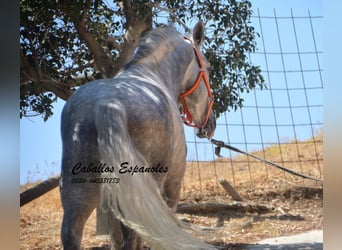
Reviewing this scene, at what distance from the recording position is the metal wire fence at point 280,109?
3020mm

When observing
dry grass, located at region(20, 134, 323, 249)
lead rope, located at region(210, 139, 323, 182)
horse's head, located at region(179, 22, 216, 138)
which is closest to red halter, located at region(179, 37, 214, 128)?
horse's head, located at region(179, 22, 216, 138)

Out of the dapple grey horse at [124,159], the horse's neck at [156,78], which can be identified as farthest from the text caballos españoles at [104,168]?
the horse's neck at [156,78]

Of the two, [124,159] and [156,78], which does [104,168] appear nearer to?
[124,159]

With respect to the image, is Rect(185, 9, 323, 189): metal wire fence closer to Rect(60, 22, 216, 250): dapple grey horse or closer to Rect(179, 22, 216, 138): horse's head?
Rect(179, 22, 216, 138): horse's head

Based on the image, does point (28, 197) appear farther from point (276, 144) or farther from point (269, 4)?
point (269, 4)

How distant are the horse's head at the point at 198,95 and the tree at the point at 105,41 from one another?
0.47 feet

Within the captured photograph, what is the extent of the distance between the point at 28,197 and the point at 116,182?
4.80ft

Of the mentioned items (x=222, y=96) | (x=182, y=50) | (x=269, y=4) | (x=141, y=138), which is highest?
(x=269, y=4)

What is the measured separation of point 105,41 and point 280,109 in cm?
113

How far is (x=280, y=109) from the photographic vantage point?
3041 mm

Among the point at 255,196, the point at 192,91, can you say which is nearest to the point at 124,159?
the point at 192,91

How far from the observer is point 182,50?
282 cm
